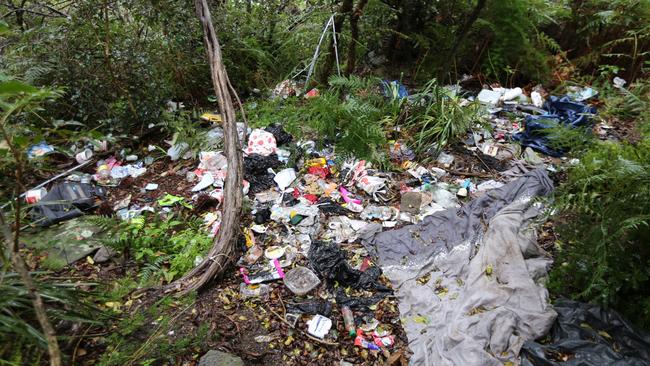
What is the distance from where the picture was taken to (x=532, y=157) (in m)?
3.32

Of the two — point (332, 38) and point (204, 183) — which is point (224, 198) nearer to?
point (204, 183)

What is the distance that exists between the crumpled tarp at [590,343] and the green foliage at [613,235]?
0.25 ft

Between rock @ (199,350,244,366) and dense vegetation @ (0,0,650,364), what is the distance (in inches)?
14.4

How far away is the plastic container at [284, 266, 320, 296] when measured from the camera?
7.52 ft

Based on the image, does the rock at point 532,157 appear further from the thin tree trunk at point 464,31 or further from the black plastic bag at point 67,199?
the black plastic bag at point 67,199

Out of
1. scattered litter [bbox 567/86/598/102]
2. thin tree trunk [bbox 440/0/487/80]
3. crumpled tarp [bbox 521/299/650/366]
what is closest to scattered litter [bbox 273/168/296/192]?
crumpled tarp [bbox 521/299/650/366]

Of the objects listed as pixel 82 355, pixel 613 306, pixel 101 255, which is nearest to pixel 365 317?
pixel 613 306

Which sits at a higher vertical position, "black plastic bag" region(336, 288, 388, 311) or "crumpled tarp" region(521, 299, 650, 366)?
"crumpled tarp" region(521, 299, 650, 366)

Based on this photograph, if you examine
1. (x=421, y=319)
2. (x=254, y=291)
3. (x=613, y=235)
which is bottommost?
(x=421, y=319)

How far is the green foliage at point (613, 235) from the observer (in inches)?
64.7

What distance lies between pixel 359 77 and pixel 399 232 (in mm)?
2009

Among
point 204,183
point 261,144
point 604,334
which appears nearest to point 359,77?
point 261,144

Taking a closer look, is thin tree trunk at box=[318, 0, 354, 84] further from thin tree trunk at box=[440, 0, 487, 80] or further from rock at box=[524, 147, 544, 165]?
rock at box=[524, 147, 544, 165]

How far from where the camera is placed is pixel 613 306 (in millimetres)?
1812
